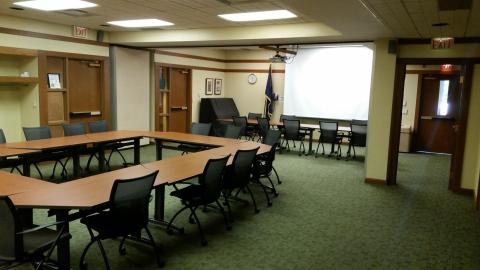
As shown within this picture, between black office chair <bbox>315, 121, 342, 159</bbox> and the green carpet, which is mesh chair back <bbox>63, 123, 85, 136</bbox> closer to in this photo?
the green carpet

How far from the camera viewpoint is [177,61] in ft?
33.4

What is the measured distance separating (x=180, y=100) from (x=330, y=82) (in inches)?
172

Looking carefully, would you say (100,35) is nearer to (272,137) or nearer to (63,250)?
(272,137)

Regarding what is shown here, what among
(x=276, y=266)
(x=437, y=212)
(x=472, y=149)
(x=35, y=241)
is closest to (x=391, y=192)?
(x=437, y=212)

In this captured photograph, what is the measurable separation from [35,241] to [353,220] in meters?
3.41

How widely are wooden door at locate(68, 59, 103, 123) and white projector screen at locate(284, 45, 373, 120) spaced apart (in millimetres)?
5638

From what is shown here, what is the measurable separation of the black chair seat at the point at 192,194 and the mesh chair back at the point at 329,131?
207 inches

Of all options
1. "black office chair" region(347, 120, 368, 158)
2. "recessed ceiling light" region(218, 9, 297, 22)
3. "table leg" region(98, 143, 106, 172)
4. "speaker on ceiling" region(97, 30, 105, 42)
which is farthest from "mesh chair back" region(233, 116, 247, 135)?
"table leg" region(98, 143, 106, 172)

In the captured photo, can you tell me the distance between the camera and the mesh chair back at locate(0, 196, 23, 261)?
7.66 ft

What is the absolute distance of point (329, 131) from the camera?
8.63m

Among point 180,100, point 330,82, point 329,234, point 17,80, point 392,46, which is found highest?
point 392,46

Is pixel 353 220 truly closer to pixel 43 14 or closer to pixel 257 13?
pixel 257 13

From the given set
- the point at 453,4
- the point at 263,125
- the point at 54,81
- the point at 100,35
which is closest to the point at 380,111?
the point at 453,4

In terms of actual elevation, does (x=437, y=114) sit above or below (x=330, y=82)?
below
